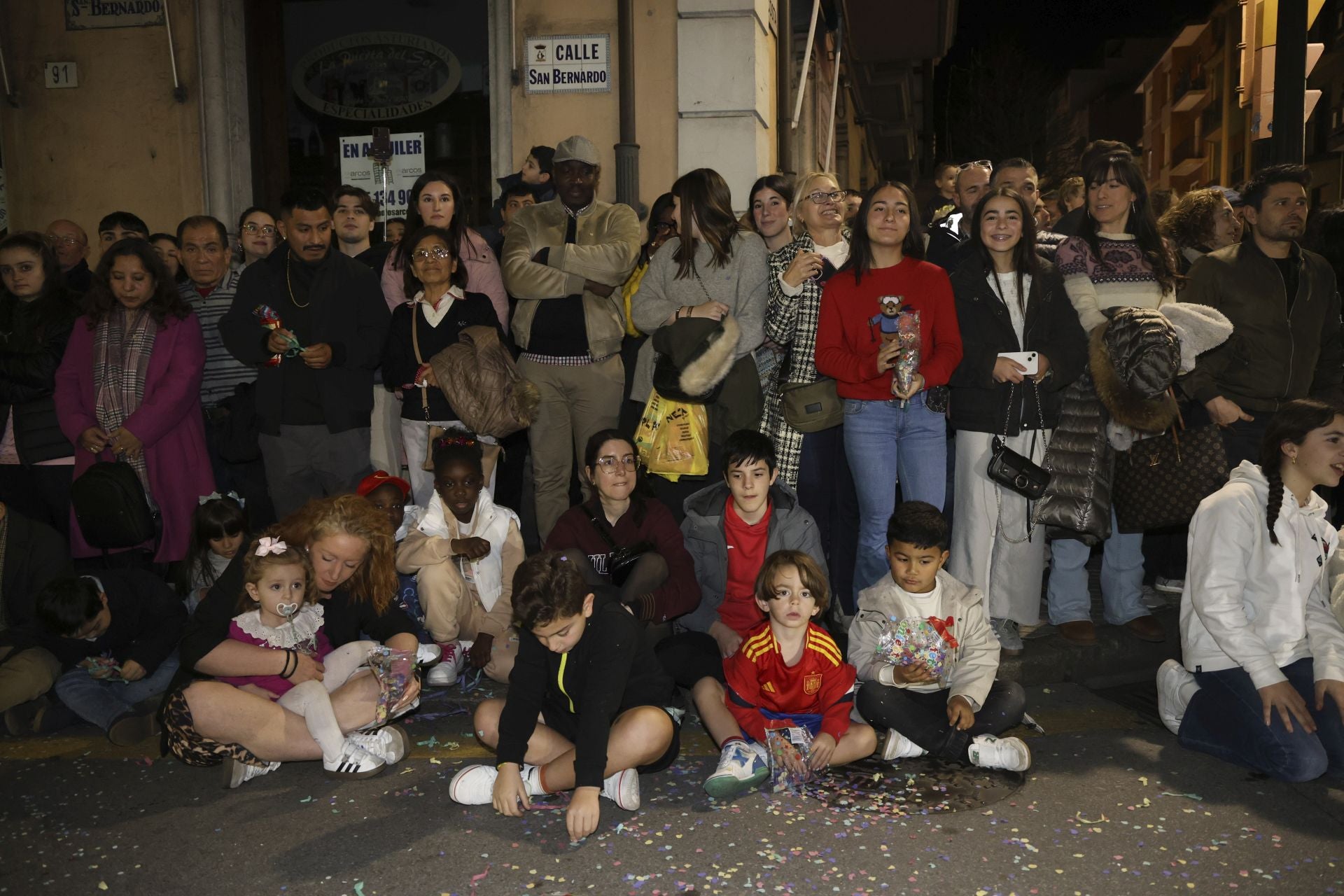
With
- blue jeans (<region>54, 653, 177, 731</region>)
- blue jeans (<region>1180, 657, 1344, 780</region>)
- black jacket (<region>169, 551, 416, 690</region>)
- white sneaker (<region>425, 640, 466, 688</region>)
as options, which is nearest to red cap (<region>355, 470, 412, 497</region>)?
white sneaker (<region>425, 640, 466, 688</region>)

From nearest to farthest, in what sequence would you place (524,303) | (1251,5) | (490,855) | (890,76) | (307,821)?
1. (490,855)
2. (307,821)
3. (524,303)
4. (1251,5)
5. (890,76)

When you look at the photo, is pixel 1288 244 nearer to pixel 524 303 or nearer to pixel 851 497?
pixel 851 497

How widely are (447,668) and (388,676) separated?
0.77 m

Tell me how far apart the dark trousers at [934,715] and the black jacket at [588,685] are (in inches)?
32.3

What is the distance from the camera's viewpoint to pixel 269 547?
14.7 feet

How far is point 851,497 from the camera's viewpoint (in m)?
5.79

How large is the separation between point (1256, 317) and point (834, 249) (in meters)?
2.06

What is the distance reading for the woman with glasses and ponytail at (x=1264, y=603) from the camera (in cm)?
425

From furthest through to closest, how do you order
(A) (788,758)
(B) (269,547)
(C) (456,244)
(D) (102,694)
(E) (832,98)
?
(E) (832,98)
(C) (456,244)
(D) (102,694)
(B) (269,547)
(A) (788,758)

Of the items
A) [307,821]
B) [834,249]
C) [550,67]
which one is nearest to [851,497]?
[834,249]

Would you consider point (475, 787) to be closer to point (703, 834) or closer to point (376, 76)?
point (703, 834)

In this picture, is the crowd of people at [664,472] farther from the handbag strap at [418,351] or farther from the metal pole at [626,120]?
the metal pole at [626,120]

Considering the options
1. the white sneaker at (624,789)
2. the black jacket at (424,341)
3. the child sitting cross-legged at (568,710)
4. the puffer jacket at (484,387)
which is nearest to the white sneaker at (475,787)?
the child sitting cross-legged at (568,710)

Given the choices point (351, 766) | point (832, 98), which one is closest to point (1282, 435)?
point (351, 766)
